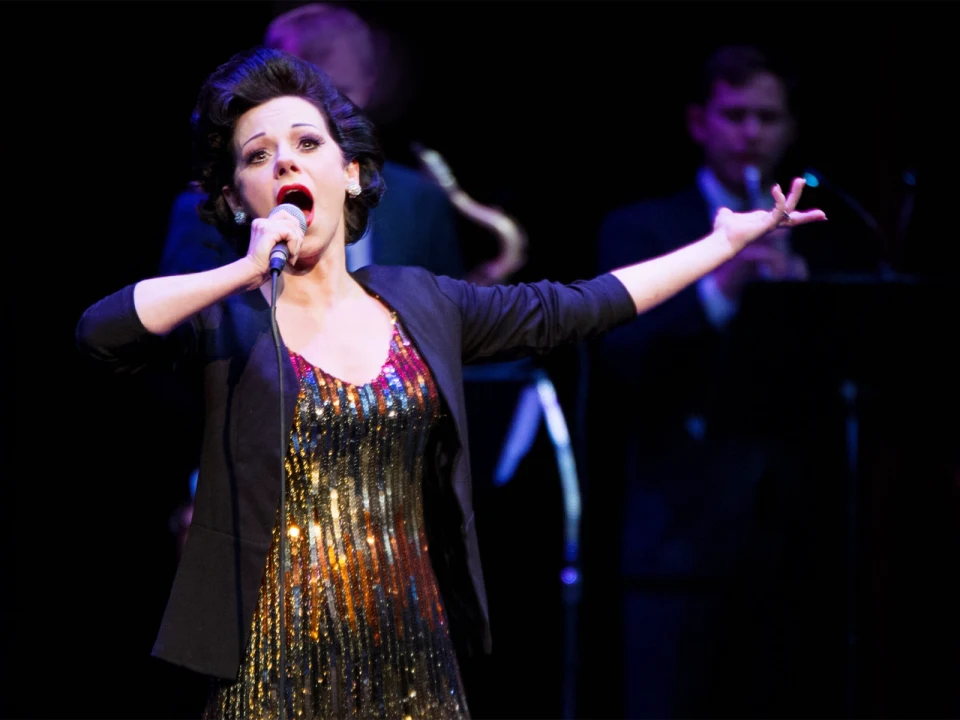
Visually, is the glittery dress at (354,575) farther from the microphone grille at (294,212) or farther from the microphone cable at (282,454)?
the microphone grille at (294,212)

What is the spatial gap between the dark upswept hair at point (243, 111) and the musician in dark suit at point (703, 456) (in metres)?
1.58

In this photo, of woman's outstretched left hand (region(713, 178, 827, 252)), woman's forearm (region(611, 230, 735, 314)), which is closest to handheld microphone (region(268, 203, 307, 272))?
woman's forearm (region(611, 230, 735, 314))

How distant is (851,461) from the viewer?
336 centimetres

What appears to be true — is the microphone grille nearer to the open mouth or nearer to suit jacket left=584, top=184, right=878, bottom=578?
the open mouth

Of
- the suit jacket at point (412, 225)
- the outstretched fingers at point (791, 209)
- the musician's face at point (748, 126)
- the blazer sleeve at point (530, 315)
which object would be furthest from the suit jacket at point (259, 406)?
the musician's face at point (748, 126)

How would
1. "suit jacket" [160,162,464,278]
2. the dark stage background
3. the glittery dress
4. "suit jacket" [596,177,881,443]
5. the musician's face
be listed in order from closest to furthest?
1. the glittery dress
2. "suit jacket" [160,162,464,278]
3. the dark stage background
4. "suit jacket" [596,177,881,443]
5. the musician's face

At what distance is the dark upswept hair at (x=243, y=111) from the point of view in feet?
6.41

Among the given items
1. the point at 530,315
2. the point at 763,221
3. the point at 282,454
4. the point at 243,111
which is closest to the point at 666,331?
the point at 763,221

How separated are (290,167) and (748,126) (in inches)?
80.3

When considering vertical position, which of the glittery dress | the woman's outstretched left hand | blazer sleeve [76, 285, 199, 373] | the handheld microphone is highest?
the woman's outstretched left hand

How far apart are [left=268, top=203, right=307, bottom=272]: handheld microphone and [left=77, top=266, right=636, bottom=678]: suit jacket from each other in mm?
201

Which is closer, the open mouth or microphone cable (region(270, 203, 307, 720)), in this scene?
microphone cable (region(270, 203, 307, 720))

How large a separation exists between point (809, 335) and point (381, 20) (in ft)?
5.74

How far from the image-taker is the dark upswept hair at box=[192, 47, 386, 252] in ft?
→ 6.41
